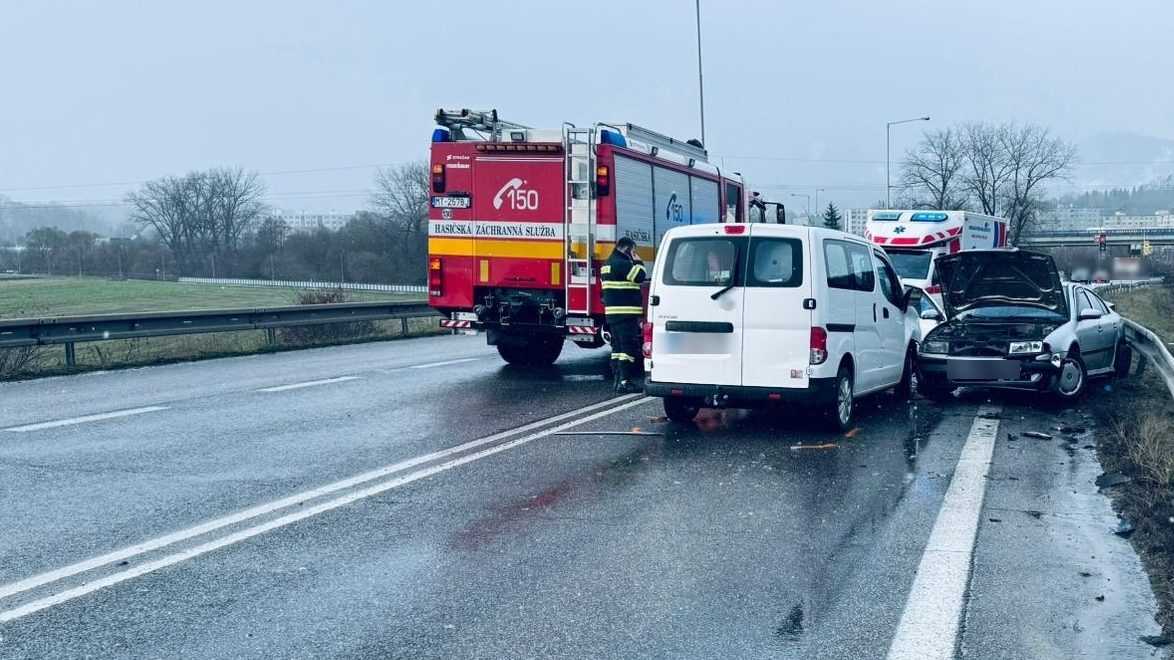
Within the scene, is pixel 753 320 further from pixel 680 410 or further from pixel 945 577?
pixel 945 577

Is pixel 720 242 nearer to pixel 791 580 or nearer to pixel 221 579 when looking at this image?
pixel 791 580

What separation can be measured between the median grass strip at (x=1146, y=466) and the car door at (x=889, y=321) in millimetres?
2147

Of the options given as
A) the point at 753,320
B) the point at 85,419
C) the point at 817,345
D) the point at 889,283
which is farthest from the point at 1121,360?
the point at 85,419

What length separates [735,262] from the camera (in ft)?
32.9

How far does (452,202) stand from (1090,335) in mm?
8053

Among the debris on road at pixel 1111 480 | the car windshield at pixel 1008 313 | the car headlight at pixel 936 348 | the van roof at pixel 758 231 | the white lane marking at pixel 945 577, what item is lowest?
the debris on road at pixel 1111 480

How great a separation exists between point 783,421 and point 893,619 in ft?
20.3

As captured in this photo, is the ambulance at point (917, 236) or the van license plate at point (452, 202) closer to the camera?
the van license plate at point (452, 202)

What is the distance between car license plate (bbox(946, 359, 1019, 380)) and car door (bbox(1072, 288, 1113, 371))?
43.2 inches

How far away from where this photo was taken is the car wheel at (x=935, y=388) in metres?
12.6

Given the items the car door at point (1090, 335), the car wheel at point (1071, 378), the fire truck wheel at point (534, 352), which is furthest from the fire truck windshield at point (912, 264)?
the car wheel at point (1071, 378)

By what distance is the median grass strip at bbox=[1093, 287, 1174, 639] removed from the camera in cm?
590

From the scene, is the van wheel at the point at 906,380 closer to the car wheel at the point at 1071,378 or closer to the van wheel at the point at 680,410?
the car wheel at the point at 1071,378

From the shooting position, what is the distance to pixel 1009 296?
1369 centimetres
